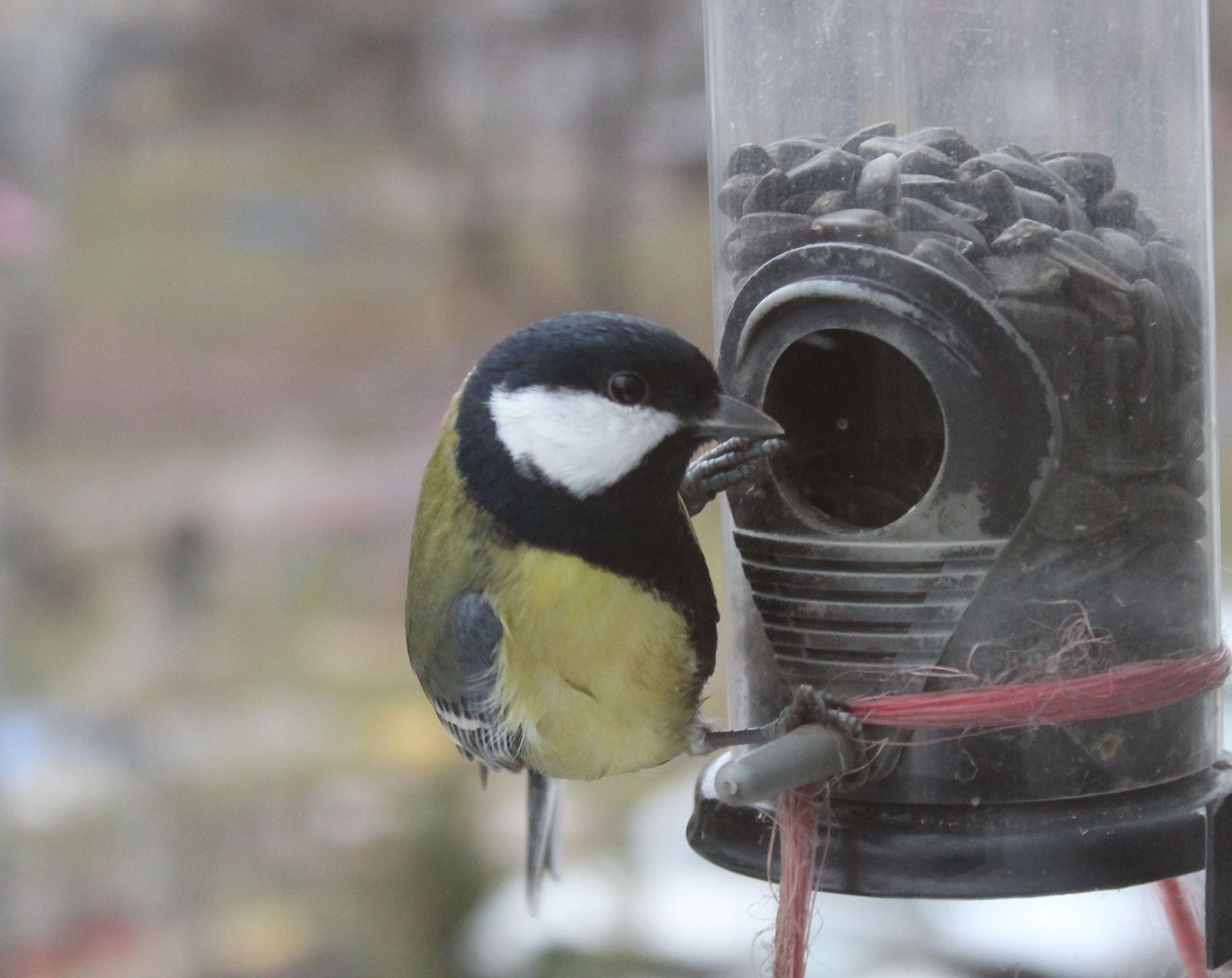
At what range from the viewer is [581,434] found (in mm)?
1631

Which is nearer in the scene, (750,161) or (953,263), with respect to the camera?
(953,263)

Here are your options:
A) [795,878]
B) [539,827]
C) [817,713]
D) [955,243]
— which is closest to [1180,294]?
[955,243]

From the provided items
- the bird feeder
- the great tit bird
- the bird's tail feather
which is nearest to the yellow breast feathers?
the great tit bird

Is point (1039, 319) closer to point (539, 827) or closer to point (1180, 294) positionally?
point (1180, 294)

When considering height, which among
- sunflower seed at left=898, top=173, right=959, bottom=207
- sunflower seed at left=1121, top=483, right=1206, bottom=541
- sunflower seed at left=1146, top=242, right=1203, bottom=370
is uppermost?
sunflower seed at left=898, top=173, right=959, bottom=207

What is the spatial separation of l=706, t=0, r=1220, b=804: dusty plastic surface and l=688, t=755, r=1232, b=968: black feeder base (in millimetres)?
27

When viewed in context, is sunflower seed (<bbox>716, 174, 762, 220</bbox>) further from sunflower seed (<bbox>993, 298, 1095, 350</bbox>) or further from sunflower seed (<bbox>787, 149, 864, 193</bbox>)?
sunflower seed (<bbox>993, 298, 1095, 350</bbox>)

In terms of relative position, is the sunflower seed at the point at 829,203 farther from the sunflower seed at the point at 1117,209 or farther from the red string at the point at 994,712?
the red string at the point at 994,712

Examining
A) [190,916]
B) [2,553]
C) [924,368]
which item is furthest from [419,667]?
[2,553]

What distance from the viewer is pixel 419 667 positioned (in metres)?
1.90

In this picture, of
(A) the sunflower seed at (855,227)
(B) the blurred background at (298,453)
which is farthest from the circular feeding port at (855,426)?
(B) the blurred background at (298,453)

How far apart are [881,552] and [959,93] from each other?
0.49m

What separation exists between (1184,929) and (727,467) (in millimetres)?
710

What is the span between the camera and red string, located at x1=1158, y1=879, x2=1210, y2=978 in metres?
1.57
